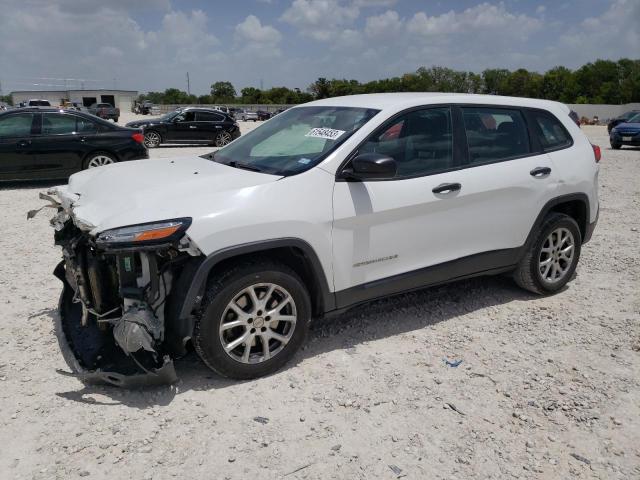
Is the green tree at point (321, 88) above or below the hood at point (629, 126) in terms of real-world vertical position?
above

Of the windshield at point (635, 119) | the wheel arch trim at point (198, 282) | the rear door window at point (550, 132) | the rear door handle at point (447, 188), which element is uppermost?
the windshield at point (635, 119)

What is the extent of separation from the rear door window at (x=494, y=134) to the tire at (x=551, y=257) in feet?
2.40

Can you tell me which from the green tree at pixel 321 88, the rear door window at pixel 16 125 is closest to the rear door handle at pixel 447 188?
the rear door window at pixel 16 125

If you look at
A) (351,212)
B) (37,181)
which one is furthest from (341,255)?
(37,181)

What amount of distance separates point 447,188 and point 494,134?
2.67 feet

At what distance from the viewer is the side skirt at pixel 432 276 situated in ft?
12.4

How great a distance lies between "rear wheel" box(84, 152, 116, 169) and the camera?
10.4m

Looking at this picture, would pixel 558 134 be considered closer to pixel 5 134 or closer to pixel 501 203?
pixel 501 203

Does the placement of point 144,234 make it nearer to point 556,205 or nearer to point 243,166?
point 243,166

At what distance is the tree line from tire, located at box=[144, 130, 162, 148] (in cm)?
5479

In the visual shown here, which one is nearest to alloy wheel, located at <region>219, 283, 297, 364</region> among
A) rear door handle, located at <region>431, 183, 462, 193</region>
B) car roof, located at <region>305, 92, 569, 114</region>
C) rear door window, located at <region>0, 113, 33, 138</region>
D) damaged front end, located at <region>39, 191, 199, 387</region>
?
damaged front end, located at <region>39, 191, 199, 387</region>

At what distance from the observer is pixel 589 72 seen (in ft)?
264

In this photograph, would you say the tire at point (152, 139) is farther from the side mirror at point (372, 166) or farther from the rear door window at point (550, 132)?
the side mirror at point (372, 166)

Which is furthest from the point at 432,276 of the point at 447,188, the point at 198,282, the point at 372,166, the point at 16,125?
the point at 16,125
